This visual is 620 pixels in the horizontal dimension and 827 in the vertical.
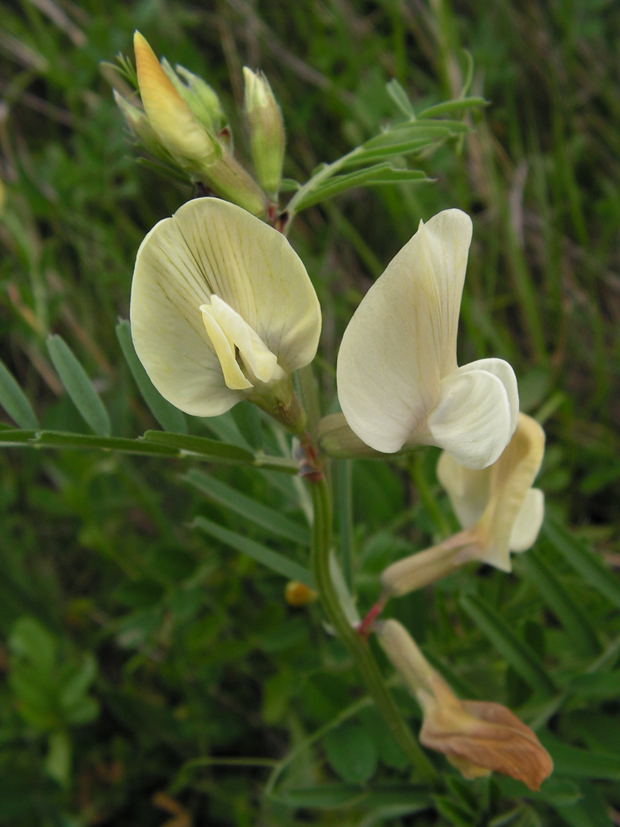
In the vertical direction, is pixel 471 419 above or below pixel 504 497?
above

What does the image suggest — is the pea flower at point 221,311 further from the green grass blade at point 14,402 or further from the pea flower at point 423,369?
the green grass blade at point 14,402

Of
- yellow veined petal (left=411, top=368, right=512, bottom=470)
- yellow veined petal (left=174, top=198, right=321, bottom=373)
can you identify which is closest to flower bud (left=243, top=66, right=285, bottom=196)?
yellow veined petal (left=174, top=198, right=321, bottom=373)

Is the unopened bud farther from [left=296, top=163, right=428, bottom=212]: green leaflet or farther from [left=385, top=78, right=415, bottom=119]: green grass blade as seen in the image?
[left=385, top=78, right=415, bottom=119]: green grass blade

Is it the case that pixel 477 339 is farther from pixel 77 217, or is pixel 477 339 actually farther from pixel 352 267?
pixel 77 217

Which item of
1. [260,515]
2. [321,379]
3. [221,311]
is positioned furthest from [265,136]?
[321,379]

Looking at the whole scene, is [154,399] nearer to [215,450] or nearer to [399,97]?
[215,450]

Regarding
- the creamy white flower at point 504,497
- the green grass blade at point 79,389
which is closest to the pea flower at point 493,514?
the creamy white flower at point 504,497
